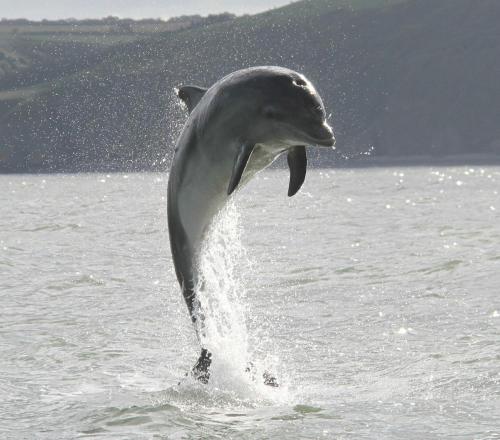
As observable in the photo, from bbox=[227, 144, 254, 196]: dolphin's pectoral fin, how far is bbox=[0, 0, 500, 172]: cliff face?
11790 centimetres

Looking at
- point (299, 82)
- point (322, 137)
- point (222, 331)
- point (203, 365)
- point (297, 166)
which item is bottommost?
point (222, 331)

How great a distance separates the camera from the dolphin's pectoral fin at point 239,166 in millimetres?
8102

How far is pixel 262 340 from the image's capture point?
48.8 feet

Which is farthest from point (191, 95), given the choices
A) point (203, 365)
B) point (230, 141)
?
point (203, 365)

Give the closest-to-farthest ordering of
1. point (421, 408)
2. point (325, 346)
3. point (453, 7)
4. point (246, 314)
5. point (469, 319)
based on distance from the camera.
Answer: point (421, 408)
point (325, 346)
point (469, 319)
point (246, 314)
point (453, 7)

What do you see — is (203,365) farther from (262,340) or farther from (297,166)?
(262,340)

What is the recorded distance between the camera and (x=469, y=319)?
50.2 ft

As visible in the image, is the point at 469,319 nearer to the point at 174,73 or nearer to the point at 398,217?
the point at 398,217

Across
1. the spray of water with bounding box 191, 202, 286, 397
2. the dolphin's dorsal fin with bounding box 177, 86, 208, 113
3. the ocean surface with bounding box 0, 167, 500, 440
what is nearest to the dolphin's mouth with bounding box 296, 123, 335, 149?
the dolphin's dorsal fin with bounding box 177, 86, 208, 113

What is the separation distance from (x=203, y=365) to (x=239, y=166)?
9.47 feet

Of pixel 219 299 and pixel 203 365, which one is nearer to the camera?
pixel 203 365

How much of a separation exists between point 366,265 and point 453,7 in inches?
5762

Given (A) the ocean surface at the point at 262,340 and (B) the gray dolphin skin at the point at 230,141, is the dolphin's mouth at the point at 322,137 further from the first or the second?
(A) the ocean surface at the point at 262,340

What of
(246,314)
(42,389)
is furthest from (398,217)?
(42,389)
